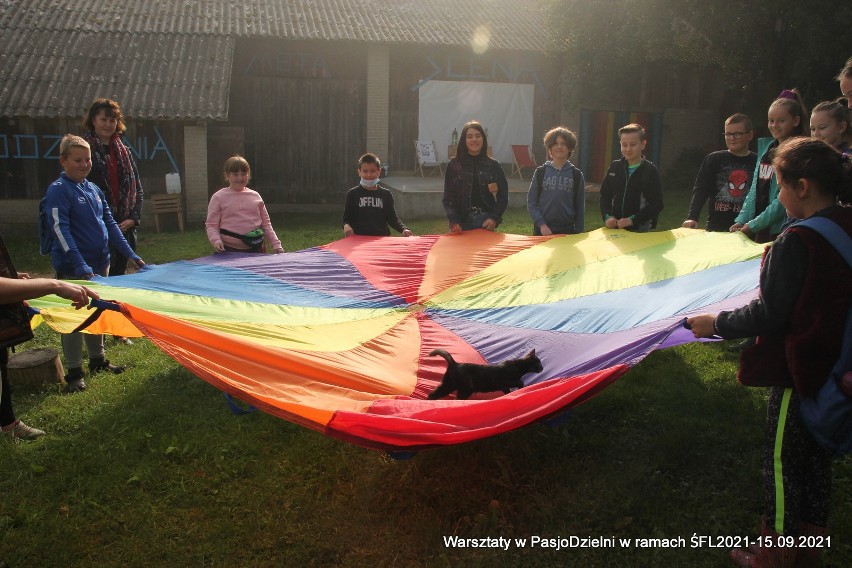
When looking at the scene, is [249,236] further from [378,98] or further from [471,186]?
[378,98]

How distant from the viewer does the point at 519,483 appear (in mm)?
3193

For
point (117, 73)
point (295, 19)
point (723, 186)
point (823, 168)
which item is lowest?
point (723, 186)

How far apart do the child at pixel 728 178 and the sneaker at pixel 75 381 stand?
13.0ft

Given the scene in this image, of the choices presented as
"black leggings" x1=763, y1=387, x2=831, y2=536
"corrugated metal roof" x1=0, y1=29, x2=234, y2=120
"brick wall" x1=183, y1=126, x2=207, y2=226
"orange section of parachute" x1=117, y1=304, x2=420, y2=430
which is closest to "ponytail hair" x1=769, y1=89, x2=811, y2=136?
"black leggings" x1=763, y1=387, x2=831, y2=536

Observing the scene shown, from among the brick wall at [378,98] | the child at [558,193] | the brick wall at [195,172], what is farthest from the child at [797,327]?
the brick wall at [378,98]

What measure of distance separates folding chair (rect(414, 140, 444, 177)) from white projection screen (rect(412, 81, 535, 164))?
17 centimetres

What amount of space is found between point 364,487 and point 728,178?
10.4 feet

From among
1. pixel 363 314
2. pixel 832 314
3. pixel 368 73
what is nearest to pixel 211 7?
pixel 368 73

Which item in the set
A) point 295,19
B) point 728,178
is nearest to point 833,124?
point 728,178

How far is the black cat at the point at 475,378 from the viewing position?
313cm

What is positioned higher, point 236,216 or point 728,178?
point 728,178

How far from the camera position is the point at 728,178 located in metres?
4.67

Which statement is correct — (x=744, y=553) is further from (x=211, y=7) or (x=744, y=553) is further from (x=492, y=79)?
(x=211, y=7)

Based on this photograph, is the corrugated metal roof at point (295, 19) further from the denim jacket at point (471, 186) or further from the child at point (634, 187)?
the child at point (634, 187)
